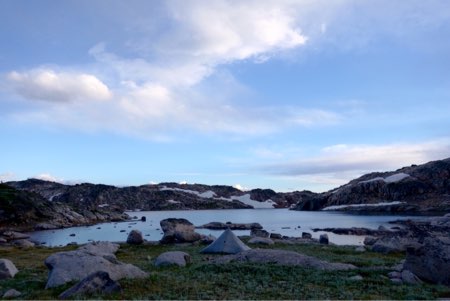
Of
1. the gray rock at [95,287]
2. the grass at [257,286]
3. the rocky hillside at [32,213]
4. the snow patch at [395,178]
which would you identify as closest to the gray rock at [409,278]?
the grass at [257,286]

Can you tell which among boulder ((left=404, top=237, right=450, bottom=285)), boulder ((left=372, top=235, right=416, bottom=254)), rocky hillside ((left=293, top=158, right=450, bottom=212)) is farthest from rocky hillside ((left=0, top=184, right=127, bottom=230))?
rocky hillside ((left=293, top=158, right=450, bottom=212))

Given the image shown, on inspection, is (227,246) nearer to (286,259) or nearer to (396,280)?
(286,259)

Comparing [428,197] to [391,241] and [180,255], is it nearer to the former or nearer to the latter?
[391,241]

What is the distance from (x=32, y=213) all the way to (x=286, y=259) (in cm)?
10467

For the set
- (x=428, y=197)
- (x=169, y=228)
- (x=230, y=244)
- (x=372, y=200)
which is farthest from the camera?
(x=372, y=200)

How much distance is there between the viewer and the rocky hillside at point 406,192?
16073cm

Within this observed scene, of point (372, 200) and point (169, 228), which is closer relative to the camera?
point (169, 228)

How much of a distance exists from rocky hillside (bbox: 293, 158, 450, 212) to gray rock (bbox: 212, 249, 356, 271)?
139 metres

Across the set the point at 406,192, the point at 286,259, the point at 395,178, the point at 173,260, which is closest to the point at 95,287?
the point at 173,260

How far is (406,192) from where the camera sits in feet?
587

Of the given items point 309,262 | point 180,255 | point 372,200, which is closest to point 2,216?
point 180,255

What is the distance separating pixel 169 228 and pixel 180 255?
3662 centimetres

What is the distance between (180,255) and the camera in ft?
92.8

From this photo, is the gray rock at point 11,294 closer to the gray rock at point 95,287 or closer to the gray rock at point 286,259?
the gray rock at point 95,287
